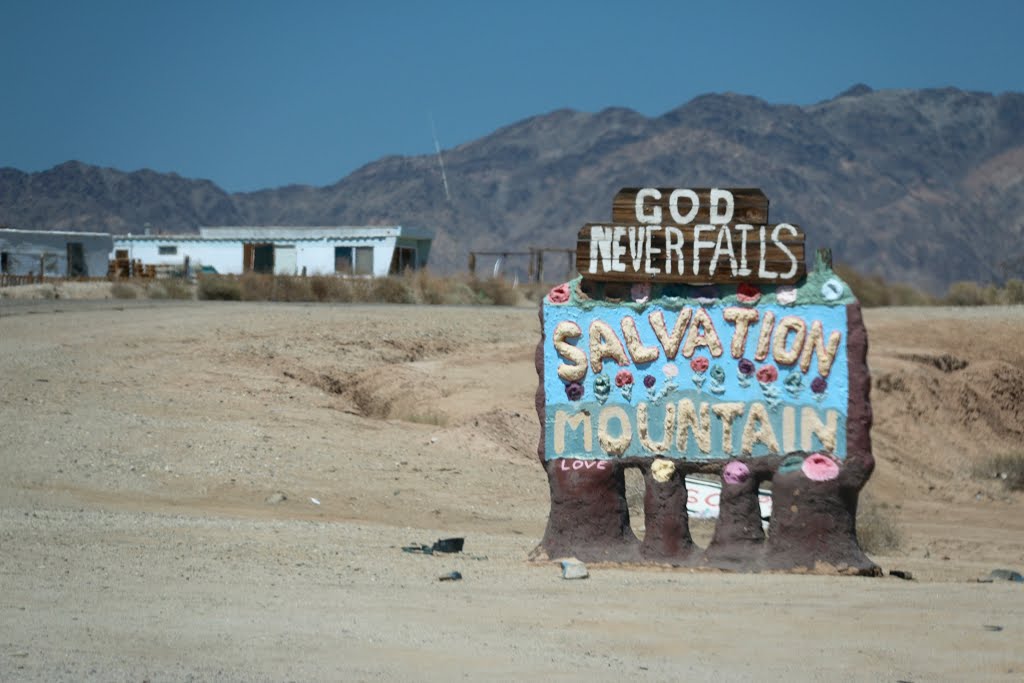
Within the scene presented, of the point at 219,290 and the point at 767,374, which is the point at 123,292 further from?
the point at 767,374

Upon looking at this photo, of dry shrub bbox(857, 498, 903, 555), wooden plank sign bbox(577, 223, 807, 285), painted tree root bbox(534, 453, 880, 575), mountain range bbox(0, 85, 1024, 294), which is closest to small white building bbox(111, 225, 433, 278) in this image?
mountain range bbox(0, 85, 1024, 294)

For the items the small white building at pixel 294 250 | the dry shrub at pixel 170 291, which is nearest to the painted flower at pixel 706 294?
the dry shrub at pixel 170 291

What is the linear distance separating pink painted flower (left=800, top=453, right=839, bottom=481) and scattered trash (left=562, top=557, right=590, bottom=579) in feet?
5.27

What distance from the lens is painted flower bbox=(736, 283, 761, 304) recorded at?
34.6 ft

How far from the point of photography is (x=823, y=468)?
10.3 meters

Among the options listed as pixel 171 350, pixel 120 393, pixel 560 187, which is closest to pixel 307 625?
pixel 120 393

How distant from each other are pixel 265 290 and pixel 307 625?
103ft

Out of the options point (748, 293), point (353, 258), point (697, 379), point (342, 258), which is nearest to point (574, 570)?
point (697, 379)

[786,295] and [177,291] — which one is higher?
[786,295]

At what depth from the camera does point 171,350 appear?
22438 millimetres

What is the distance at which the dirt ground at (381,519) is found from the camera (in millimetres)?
7465

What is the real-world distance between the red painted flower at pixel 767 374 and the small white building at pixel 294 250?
155 feet

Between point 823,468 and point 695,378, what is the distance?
3.39ft

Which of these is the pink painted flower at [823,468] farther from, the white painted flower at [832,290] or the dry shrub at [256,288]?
the dry shrub at [256,288]
